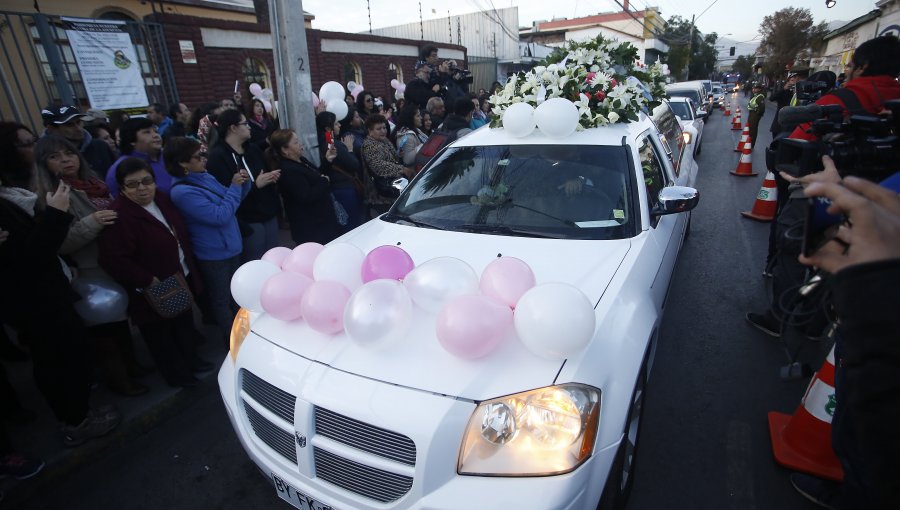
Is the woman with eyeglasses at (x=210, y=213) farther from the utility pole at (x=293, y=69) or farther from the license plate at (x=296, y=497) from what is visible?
the license plate at (x=296, y=497)

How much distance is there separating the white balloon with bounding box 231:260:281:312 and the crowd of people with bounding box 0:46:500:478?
3.24ft

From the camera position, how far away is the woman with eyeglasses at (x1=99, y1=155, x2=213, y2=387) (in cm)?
265

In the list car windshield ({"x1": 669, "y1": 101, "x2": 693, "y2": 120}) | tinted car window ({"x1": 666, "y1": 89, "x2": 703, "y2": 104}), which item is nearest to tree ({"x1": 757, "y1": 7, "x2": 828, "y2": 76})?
tinted car window ({"x1": 666, "y1": 89, "x2": 703, "y2": 104})

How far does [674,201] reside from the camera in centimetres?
263

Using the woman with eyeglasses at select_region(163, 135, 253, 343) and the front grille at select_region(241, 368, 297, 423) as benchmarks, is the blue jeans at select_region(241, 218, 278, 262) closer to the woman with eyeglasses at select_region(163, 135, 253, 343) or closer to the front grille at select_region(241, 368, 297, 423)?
the woman with eyeglasses at select_region(163, 135, 253, 343)

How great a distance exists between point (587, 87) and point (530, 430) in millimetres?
3015

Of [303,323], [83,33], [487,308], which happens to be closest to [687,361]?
[487,308]

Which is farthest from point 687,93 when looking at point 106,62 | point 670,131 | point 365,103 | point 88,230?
point 88,230

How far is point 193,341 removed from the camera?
10.8ft

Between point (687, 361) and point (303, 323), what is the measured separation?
273 centimetres

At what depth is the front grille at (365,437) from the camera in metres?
1.52

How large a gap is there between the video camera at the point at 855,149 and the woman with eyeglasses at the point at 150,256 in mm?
3566

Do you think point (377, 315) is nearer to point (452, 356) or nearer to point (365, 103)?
point (452, 356)

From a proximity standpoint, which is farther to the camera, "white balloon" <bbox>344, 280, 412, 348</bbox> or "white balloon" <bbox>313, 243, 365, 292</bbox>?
"white balloon" <bbox>313, 243, 365, 292</bbox>
